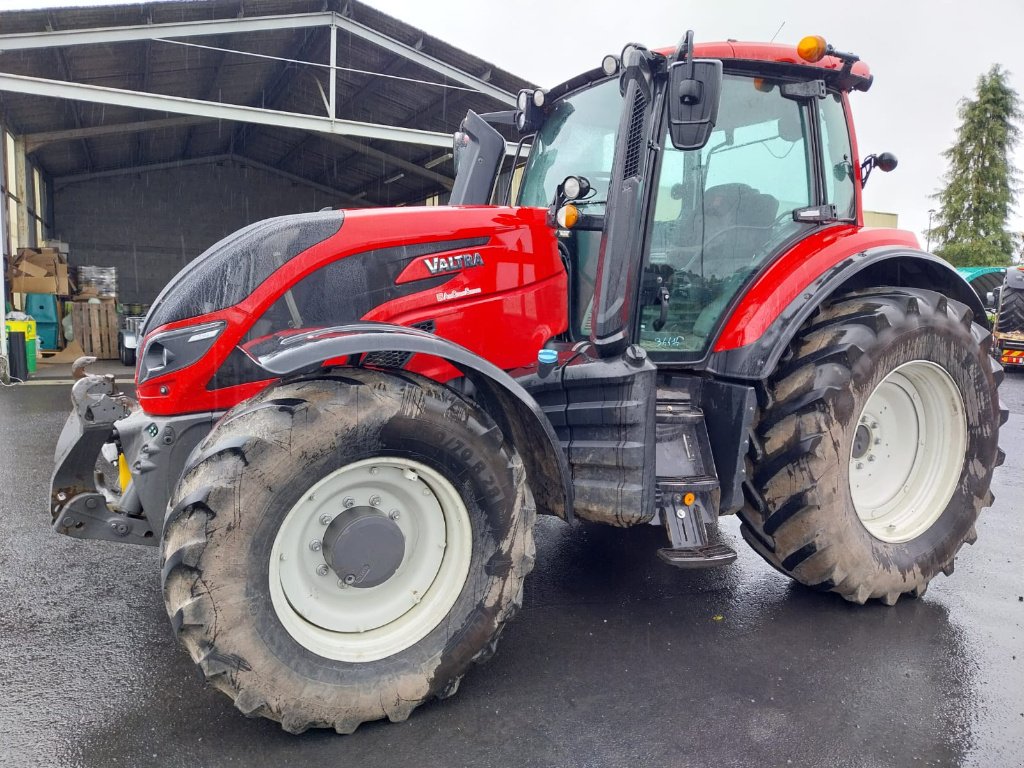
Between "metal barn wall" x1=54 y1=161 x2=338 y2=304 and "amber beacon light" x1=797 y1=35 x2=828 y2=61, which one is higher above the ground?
"amber beacon light" x1=797 y1=35 x2=828 y2=61

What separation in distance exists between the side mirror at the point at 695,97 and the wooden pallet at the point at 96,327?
1423 cm

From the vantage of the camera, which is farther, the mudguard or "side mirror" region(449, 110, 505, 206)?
"side mirror" region(449, 110, 505, 206)

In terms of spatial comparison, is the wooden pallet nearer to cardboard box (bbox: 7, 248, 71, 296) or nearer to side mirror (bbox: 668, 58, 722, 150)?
cardboard box (bbox: 7, 248, 71, 296)

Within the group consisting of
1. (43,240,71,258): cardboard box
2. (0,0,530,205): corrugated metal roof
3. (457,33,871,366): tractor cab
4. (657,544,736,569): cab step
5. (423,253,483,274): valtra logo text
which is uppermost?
(0,0,530,205): corrugated metal roof

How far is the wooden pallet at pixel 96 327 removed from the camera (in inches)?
552

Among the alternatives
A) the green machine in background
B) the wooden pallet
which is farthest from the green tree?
the wooden pallet

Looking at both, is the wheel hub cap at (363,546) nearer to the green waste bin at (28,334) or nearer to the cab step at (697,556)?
the cab step at (697,556)

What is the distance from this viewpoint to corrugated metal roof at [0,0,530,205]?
10836 mm

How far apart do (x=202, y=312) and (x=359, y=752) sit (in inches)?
60.4

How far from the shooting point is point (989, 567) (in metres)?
4.20

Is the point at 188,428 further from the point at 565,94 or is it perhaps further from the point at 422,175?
the point at 422,175

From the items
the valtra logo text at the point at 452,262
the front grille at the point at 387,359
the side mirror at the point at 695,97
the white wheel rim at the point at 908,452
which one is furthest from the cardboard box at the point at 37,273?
the white wheel rim at the point at 908,452

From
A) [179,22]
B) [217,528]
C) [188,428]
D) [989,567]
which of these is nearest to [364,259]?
[188,428]

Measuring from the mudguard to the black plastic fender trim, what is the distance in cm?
90
